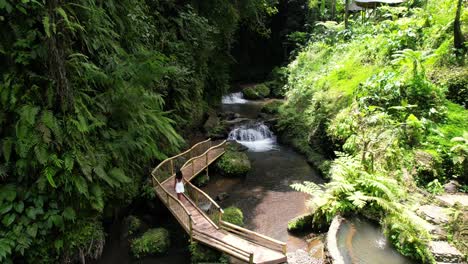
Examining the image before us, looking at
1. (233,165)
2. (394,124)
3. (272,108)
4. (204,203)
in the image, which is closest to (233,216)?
(204,203)

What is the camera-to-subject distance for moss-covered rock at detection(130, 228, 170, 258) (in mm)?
8133

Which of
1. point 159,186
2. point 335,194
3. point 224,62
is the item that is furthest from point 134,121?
point 224,62

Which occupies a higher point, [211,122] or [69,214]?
[211,122]

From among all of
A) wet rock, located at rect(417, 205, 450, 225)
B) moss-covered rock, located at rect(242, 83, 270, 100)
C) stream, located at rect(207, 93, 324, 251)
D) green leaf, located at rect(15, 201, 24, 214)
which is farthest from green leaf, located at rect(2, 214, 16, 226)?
moss-covered rock, located at rect(242, 83, 270, 100)

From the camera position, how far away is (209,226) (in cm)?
834

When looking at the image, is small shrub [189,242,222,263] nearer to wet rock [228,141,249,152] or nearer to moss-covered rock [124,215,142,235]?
moss-covered rock [124,215,142,235]

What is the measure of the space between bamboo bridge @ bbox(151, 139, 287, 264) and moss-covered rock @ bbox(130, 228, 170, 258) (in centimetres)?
63

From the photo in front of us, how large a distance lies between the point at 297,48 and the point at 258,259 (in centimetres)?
2205

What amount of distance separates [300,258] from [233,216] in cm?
254

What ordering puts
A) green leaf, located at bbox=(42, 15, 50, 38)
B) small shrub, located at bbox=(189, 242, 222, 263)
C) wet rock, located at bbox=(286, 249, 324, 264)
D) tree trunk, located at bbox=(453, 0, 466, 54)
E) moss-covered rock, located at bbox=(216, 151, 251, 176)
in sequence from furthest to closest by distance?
moss-covered rock, located at bbox=(216, 151, 251, 176), tree trunk, located at bbox=(453, 0, 466, 54), small shrub, located at bbox=(189, 242, 222, 263), wet rock, located at bbox=(286, 249, 324, 264), green leaf, located at bbox=(42, 15, 50, 38)

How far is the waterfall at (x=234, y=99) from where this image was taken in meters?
24.8

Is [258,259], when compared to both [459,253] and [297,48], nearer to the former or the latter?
[459,253]

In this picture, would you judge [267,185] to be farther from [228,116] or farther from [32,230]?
[228,116]

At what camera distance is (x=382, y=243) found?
5797 mm
